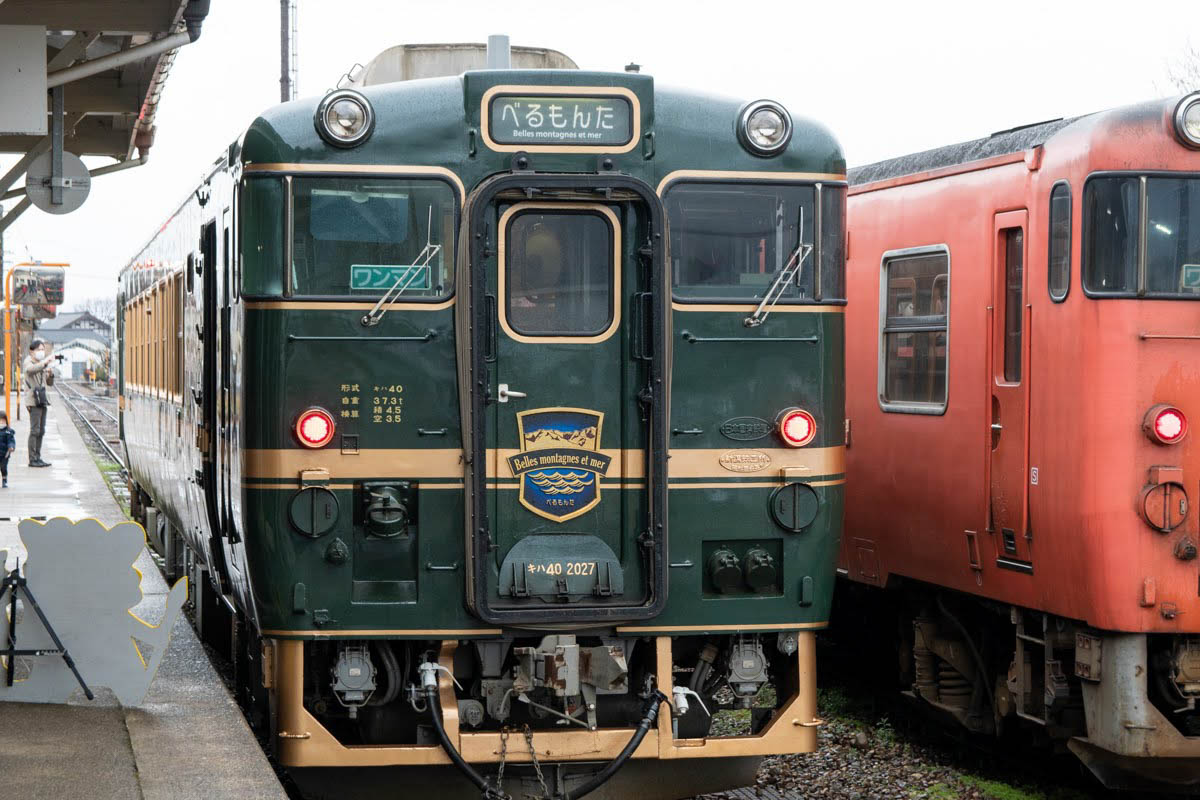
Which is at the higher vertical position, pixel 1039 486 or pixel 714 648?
pixel 1039 486

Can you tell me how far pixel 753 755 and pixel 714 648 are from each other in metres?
0.49

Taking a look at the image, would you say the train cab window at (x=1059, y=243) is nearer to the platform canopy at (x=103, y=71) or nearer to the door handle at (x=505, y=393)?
the door handle at (x=505, y=393)

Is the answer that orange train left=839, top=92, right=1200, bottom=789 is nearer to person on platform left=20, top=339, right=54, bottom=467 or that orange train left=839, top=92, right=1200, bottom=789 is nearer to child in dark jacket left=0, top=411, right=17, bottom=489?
child in dark jacket left=0, top=411, right=17, bottom=489

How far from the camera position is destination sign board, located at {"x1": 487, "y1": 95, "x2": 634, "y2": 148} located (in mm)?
7090

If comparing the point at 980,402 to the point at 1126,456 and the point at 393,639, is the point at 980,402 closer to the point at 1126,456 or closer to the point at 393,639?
the point at 1126,456

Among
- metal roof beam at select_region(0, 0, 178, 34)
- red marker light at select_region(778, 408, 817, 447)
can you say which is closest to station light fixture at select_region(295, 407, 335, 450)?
red marker light at select_region(778, 408, 817, 447)

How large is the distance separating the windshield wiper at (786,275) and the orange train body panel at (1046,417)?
149 centimetres

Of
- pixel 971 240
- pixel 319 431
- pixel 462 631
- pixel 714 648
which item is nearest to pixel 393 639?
pixel 462 631

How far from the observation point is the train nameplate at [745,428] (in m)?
7.30

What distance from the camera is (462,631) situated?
277 inches

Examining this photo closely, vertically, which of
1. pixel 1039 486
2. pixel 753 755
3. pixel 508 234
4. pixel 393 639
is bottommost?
pixel 753 755

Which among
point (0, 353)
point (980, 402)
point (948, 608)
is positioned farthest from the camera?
point (0, 353)

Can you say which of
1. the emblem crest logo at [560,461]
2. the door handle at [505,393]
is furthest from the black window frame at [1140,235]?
the door handle at [505,393]

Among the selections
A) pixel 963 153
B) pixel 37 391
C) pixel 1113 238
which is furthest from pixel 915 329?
pixel 37 391
